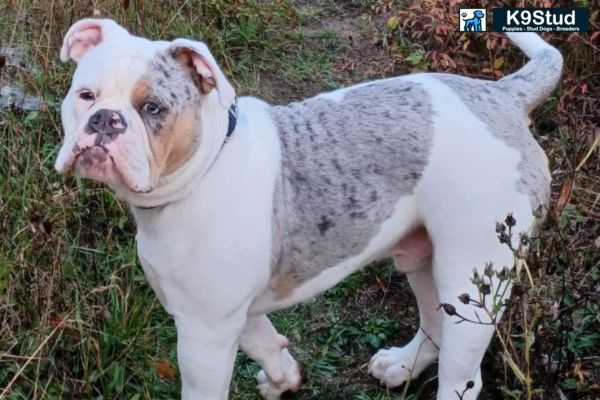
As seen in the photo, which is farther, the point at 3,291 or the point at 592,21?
the point at 592,21

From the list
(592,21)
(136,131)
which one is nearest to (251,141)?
(136,131)

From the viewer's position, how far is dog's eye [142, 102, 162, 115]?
111 inches

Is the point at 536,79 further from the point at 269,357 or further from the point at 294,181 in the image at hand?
the point at 269,357

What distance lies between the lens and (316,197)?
324 centimetres

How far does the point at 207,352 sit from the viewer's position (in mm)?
3180

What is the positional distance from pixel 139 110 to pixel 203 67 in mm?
233

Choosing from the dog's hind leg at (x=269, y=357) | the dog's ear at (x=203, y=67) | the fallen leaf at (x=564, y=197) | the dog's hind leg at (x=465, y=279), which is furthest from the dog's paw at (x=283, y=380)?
the dog's ear at (x=203, y=67)

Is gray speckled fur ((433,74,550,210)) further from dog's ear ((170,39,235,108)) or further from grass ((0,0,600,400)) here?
dog's ear ((170,39,235,108))

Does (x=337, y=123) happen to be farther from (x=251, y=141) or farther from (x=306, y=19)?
(x=306, y=19)

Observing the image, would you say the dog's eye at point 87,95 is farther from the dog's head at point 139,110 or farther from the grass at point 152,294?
the grass at point 152,294

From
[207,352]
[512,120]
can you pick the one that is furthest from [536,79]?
[207,352]

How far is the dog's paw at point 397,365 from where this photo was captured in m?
3.94

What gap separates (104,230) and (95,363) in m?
0.84

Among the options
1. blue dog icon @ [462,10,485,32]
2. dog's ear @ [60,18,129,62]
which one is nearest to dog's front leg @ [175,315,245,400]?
dog's ear @ [60,18,129,62]
